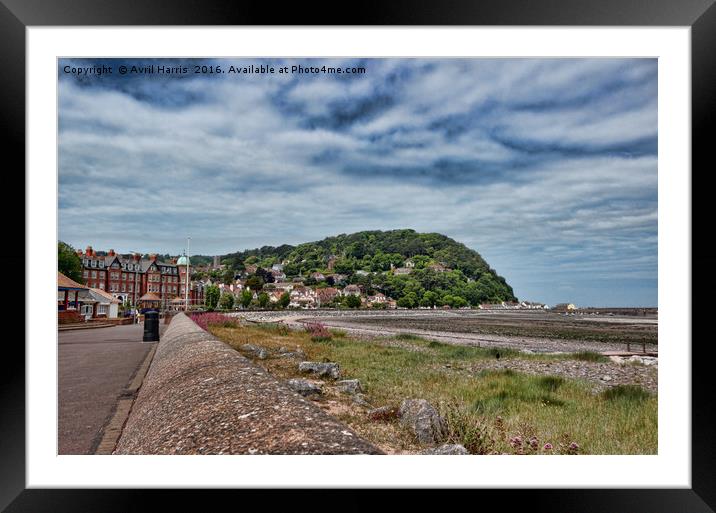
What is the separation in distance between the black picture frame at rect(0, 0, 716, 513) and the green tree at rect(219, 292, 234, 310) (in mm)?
7414

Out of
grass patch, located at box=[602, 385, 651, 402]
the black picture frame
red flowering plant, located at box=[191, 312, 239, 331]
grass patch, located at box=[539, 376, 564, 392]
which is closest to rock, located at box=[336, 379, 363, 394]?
the black picture frame

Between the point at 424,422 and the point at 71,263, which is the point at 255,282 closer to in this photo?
the point at 71,263

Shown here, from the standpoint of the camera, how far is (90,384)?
4.70 meters

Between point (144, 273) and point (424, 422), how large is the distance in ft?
26.8

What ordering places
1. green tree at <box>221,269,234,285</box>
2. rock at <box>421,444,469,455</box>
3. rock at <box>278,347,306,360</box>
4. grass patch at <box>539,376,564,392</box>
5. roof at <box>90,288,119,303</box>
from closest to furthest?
rock at <box>421,444,469,455</box> < grass patch at <box>539,376,564,392</box> < rock at <box>278,347,306,360</box> < green tree at <box>221,269,234,285</box> < roof at <box>90,288,119,303</box>

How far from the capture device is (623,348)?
10.8 metres

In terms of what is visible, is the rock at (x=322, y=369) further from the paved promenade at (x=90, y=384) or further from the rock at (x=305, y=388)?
the paved promenade at (x=90, y=384)

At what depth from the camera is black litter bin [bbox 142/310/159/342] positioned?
28.9ft

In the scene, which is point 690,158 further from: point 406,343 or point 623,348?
point 623,348

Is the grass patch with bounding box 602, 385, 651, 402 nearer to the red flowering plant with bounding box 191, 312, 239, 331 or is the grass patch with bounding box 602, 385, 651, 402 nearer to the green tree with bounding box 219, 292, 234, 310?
the green tree with bounding box 219, 292, 234, 310

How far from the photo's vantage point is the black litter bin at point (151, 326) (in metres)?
8.82
